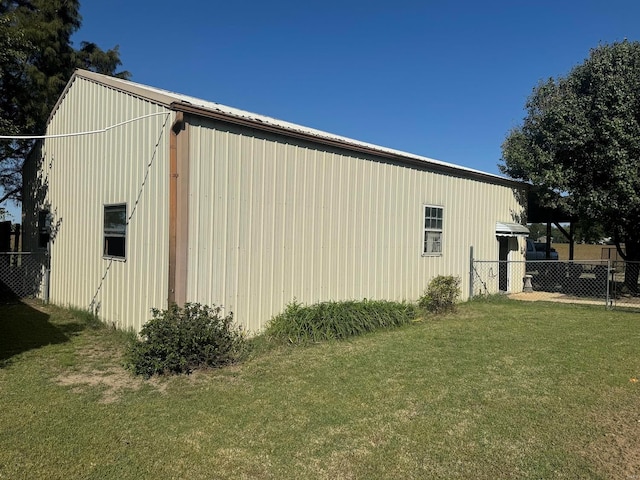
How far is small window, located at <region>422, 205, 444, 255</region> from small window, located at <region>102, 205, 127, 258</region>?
644 cm

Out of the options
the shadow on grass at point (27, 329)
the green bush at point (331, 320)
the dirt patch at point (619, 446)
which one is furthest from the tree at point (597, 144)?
the shadow on grass at point (27, 329)

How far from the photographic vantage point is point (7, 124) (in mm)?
9766

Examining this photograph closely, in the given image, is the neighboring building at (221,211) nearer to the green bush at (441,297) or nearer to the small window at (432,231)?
the small window at (432,231)

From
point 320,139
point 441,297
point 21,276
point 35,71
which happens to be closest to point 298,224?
point 320,139

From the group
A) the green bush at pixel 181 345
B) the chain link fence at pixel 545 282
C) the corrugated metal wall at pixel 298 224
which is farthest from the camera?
the chain link fence at pixel 545 282

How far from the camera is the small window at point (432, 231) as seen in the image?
36.2ft

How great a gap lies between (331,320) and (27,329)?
522 cm

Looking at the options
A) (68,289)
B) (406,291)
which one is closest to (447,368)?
(406,291)

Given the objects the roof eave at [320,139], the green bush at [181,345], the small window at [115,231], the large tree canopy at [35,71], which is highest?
the large tree canopy at [35,71]

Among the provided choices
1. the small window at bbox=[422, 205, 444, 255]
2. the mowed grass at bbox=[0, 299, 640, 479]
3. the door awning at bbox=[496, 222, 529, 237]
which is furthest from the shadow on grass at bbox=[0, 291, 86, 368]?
Result: the door awning at bbox=[496, 222, 529, 237]

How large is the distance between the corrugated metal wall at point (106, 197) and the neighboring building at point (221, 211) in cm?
3

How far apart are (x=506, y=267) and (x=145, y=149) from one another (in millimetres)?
10788

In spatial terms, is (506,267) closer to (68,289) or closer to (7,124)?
(68,289)

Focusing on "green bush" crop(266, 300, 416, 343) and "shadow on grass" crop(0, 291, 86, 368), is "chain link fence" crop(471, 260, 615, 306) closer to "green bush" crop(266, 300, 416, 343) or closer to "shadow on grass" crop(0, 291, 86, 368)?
"green bush" crop(266, 300, 416, 343)
